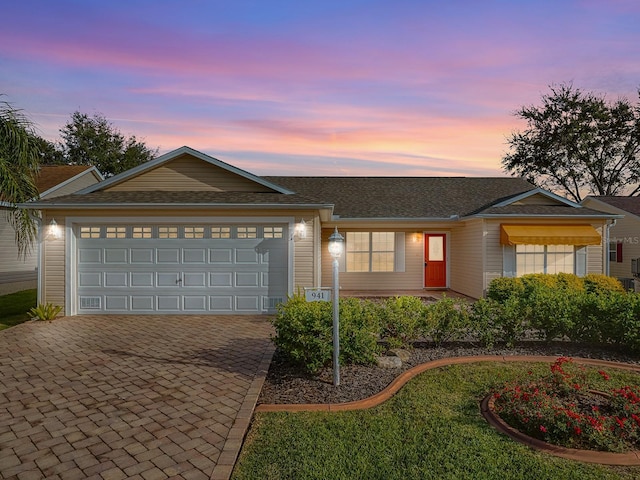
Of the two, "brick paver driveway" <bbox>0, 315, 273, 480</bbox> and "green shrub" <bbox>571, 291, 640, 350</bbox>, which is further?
"green shrub" <bbox>571, 291, 640, 350</bbox>

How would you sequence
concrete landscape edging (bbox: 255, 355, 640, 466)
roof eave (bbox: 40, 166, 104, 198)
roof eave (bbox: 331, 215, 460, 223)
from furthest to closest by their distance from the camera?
roof eave (bbox: 40, 166, 104, 198)
roof eave (bbox: 331, 215, 460, 223)
concrete landscape edging (bbox: 255, 355, 640, 466)

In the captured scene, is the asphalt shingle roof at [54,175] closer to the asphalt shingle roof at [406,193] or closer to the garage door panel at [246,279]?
the asphalt shingle roof at [406,193]

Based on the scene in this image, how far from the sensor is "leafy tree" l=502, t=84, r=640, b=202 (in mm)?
34844

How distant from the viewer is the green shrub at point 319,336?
569 centimetres

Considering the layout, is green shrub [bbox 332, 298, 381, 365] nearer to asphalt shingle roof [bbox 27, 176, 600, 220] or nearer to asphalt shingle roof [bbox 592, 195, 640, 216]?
asphalt shingle roof [bbox 27, 176, 600, 220]

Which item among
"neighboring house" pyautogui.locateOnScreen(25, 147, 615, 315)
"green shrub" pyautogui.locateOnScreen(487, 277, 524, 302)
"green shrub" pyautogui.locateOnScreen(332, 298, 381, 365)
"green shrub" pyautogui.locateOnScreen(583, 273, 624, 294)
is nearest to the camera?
"green shrub" pyautogui.locateOnScreen(332, 298, 381, 365)

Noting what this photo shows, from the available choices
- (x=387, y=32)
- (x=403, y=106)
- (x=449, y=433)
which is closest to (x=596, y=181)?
(x=403, y=106)

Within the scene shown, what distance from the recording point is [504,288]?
11664mm

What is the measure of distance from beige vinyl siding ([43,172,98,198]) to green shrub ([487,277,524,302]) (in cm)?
1916

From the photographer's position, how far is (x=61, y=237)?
10.7 metres

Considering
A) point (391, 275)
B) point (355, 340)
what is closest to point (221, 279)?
point (355, 340)

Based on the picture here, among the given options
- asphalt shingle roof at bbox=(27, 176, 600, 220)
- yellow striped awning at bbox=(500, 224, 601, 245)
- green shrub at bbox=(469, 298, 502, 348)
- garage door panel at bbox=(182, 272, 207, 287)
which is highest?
asphalt shingle roof at bbox=(27, 176, 600, 220)

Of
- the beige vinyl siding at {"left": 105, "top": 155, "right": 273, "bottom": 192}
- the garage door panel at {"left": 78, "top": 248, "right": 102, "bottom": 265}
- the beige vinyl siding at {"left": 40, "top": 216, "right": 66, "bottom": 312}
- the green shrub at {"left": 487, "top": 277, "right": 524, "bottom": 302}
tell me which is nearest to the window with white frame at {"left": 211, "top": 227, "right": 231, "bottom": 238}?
the beige vinyl siding at {"left": 105, "top": 155, "right": 273, "bottom": 192}

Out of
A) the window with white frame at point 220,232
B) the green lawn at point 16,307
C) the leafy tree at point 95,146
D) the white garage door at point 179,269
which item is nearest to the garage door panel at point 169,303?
the white garage door at point 179,269
